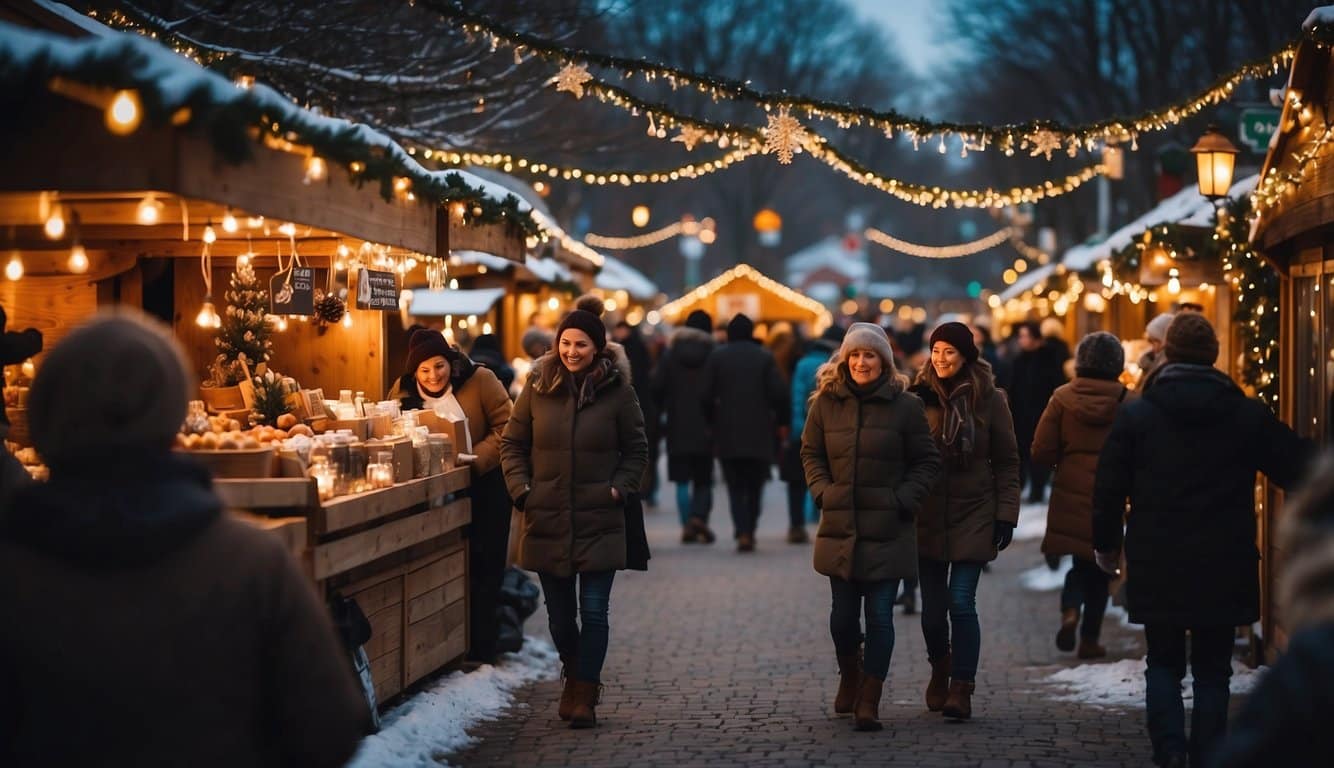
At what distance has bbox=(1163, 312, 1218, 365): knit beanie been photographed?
7.32 meters

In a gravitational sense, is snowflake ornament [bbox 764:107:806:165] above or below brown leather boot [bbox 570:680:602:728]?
above

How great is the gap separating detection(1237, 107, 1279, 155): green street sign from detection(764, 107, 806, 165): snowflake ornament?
12.7ft

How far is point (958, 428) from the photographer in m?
9.01

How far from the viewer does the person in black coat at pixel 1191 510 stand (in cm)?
716

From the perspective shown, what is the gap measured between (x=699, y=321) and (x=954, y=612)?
932 centimetres

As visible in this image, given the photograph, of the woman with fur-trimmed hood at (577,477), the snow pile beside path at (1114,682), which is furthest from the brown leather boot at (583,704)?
the snow pile beside path at (1114,682)

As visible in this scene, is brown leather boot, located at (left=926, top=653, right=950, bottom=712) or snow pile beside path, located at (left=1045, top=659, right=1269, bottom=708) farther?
snow pile beside path, located at (left=1045, top=659, right=1269, bottom=708)

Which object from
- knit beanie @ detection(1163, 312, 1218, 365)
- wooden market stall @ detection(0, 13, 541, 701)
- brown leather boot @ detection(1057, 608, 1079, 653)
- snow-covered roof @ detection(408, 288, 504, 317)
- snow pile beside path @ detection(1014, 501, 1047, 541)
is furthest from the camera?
snow pile beside path @ detection(1014, 501, 1047, 541)

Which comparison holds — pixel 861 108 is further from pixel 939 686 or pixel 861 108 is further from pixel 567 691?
pixel 567 691

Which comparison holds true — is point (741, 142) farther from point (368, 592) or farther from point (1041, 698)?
point (368, 592)

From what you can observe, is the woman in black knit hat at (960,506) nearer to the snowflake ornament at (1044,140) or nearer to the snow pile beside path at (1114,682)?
the snow pile beside path at (1114,682)

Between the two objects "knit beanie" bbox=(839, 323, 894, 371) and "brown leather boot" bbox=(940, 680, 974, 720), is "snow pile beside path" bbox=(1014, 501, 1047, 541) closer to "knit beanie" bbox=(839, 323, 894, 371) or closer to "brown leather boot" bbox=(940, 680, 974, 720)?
"brown leather boot" bbox=(940, 680, 974, 720)

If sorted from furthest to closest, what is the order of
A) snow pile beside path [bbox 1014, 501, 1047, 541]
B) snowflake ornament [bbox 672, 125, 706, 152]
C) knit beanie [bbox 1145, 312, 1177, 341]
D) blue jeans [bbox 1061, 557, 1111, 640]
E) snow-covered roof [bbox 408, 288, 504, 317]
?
snow pile beside path [bbox 1014, 501, 1047, 541] → snow-covered roof [bbox 408, 288, 504, 317] → snowflake ornament [bbox 672, 125, 706, 152] → knit beanie [bbox 1145, 312, 1177, 341] → blue jeans [bbox 1061, 557, 1111, 640]

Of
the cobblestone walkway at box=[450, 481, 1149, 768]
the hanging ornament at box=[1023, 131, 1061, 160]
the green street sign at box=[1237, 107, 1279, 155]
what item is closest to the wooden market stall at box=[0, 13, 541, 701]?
the cobblestone walkway at box=[450, 481, 1149, 768]
